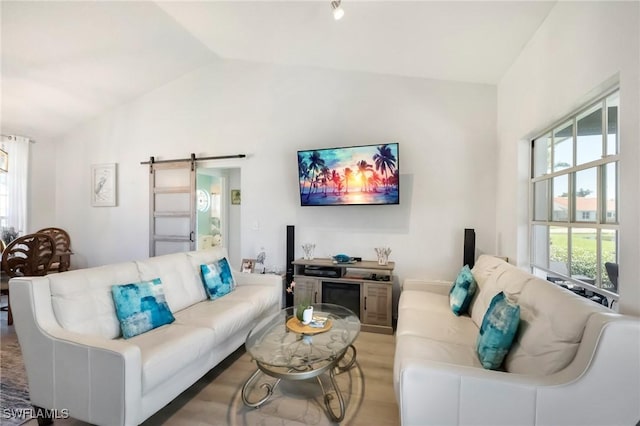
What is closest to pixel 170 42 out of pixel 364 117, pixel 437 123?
pixel 364 117

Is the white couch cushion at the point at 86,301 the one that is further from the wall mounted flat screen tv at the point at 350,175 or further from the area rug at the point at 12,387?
the wall mounted flat screen tv at the point at 350,175

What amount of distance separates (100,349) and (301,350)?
115 centimetres

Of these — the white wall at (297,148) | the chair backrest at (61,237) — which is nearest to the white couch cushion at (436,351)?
the white wall at (297,148)

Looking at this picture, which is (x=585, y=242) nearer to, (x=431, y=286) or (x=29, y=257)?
(x=431, y=286)

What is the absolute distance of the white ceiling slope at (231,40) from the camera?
2.35m

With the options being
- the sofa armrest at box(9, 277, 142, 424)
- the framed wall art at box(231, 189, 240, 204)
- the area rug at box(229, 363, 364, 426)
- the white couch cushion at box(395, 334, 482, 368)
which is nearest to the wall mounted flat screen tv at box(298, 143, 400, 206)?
the white couch cushion at box(395, 334, 482, 368)

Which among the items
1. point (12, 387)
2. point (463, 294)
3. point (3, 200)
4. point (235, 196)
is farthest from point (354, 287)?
point (3, 200)

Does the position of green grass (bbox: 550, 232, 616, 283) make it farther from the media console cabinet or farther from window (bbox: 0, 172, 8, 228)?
window (bbox: 0, 172, 8, 228)

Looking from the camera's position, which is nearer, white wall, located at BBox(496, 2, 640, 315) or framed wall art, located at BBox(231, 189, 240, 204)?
white wall, located at BBox(496, 2, 640, 315)

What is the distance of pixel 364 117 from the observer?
368cm

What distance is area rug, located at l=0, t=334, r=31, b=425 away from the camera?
1.75 meters

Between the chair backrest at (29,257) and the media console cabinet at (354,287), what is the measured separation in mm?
2784

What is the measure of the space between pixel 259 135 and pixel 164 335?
2968mm

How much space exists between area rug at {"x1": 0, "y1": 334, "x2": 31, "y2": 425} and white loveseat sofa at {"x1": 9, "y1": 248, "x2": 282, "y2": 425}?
1.00ft
